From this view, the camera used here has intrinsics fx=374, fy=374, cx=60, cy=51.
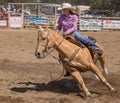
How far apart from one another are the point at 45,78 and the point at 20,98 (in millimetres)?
2372

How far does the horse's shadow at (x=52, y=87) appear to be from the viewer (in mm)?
8359

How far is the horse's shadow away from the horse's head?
138cm

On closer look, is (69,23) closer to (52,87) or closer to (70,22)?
(70,22)

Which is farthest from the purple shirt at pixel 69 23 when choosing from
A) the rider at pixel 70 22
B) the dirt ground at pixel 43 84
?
the dirt ground at pixel 43 84

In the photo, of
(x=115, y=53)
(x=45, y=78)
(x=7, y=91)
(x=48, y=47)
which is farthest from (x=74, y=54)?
(x=115, y=53)

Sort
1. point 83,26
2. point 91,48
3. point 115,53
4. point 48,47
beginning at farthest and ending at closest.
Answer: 1. point 83,26
2. point 115,53
3. point 91,48
4. point 48,47

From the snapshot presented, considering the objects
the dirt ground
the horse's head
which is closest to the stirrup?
the dirt ground

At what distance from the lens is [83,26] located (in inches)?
1148

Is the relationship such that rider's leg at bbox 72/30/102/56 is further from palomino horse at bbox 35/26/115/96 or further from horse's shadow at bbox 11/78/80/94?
horse's shadow at bbox 11/78/80/94

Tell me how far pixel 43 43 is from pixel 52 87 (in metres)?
1.85

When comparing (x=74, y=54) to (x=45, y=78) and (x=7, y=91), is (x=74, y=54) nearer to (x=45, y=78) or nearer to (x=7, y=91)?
(x=7, y=91)

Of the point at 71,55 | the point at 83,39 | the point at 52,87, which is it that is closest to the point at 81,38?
the point at 83,39

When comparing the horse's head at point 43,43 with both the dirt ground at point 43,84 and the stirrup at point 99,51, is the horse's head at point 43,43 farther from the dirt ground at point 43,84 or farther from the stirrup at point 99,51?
the stirrup at point 99,51

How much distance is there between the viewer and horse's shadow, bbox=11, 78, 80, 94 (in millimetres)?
8359
